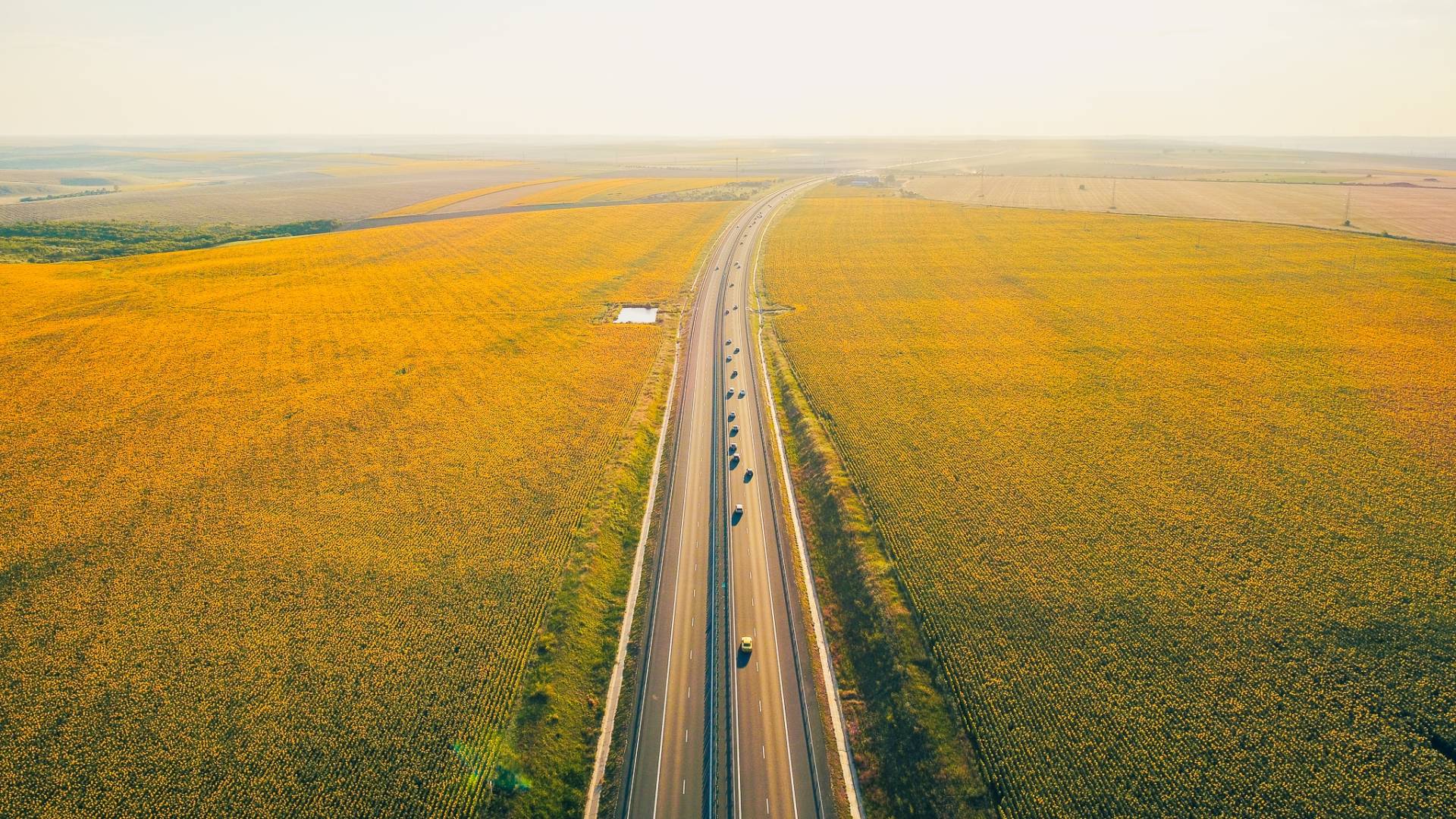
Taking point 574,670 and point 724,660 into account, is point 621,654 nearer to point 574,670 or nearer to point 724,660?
point 574,670

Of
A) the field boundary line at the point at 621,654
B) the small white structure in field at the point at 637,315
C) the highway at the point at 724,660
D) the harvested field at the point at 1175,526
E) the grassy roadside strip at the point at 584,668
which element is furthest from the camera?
the small white structure in field at the point at 637,315

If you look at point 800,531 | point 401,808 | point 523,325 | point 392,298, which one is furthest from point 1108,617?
point 392,298

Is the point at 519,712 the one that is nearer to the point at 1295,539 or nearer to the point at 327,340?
the point at 1295,539

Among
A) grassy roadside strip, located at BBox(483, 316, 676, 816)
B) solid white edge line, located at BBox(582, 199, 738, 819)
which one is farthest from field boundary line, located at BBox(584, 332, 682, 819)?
grassy roadside strip, located at BBox(483, 316, 676, 816)

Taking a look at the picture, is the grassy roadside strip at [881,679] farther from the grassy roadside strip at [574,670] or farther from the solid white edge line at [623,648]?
the grassy roadside strip at [574,670]

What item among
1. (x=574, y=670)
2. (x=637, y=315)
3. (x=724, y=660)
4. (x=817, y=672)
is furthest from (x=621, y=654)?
(x=637, y=315)

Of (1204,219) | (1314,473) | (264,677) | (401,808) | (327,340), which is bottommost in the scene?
(401,808)

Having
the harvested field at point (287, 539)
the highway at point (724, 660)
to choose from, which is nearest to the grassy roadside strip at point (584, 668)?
the harvested field at point (287, 539)
